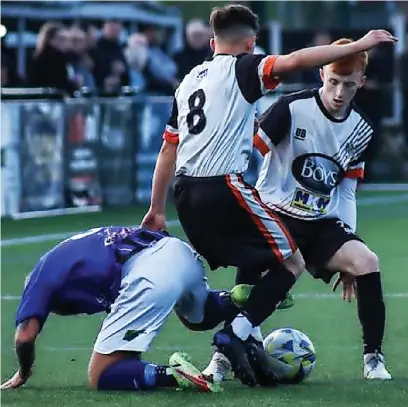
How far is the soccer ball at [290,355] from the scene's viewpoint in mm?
6707

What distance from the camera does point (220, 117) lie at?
659 cm

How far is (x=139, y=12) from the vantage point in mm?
22375

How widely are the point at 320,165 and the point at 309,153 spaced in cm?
8

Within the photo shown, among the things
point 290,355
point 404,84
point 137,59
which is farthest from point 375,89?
point 290,355

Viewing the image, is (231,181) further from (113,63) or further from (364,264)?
(113,63)

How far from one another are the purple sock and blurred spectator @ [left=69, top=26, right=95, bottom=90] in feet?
34.6

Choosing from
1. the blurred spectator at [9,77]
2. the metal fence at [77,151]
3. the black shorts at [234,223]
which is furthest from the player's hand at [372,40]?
the blurred spectator at [9,77]

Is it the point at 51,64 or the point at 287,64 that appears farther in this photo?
the point at 51,64

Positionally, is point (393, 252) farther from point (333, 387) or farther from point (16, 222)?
point (333, 387)

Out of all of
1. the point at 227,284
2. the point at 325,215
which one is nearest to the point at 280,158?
the point at 325,215

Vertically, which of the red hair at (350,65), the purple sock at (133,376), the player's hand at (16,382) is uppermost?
the red hair at (350,65)

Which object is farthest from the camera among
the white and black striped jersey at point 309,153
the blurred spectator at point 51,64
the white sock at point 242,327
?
the blurred spectator at point 51,64

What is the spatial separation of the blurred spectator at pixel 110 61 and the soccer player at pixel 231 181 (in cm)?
1091

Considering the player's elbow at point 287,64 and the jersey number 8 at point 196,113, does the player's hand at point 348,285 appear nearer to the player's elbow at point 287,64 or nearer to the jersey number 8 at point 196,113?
the jersey number 8 at point 196,113
